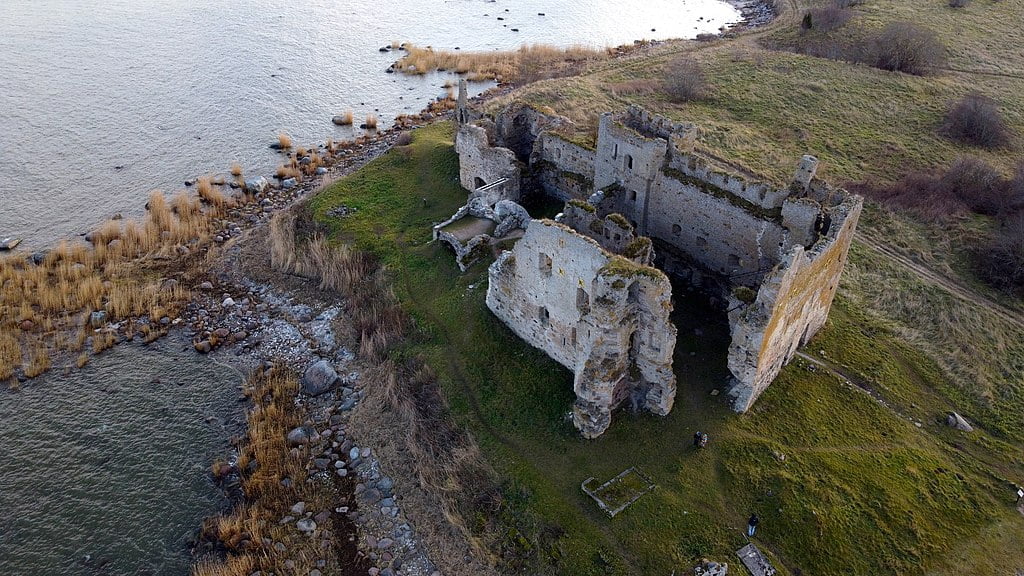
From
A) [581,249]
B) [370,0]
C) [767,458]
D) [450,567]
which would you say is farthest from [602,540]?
[370,0]

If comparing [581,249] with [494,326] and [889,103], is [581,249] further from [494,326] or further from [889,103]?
[889,103]

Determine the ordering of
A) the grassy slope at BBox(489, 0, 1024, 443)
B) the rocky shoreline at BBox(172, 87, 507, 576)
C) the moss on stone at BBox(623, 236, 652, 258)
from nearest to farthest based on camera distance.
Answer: the rocky shoreline at BBox(172, 87, 507, 576), the moss on stone at BBox(623, 236, 652, 258), the grassy slope at BBox(489, 0, 1024, 443)

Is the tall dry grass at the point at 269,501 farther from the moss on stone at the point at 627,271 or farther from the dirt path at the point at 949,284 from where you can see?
the dirt path at the point at 949,284

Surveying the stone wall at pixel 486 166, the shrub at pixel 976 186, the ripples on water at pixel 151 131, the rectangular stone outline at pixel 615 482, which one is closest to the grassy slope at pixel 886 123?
the shrub at pixel 976 186

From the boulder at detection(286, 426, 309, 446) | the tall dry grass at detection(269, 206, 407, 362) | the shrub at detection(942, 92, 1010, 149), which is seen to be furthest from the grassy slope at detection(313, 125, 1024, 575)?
the shrub at detection(942, 92, 1010, 149)

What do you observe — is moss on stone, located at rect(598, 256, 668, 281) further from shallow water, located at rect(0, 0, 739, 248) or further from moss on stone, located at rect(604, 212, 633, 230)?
shallow water, located at rect(0, 0, 739, 248)

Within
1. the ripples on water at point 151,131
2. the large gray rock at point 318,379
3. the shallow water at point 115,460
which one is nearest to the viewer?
the shallow water at point 115,460
